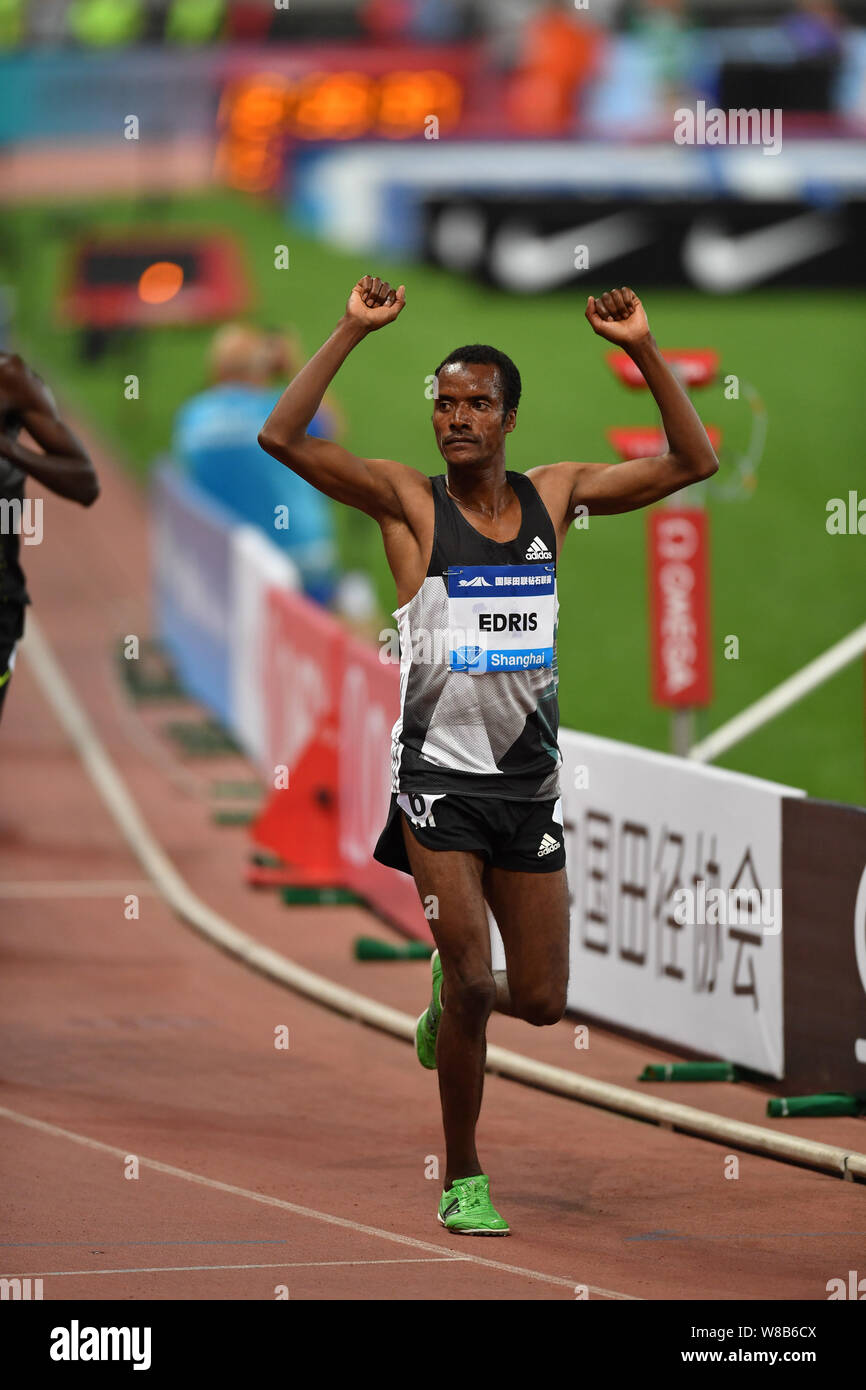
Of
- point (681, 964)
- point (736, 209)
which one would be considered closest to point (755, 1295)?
point (681, 964)

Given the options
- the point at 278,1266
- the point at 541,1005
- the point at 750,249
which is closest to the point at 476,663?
the point at 541,1005

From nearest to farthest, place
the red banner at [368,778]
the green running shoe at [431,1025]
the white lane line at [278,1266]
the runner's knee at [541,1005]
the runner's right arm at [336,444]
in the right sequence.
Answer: the white lane line at [278,1266]
the runner's right arm at [336,444]
the runner's knee at [541,1005]
the green running shoe at [431,1025]
the red banner at [368,778]

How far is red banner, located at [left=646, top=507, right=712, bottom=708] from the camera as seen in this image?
11.2 meters

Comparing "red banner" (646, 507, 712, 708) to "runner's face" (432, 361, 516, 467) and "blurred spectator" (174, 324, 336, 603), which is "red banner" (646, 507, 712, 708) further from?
"blurred spectator" (174, 324, 336, 603)

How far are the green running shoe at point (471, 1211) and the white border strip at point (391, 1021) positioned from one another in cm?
135

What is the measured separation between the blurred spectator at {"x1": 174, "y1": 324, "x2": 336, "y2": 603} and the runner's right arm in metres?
8.88

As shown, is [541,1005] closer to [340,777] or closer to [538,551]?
[538,551]

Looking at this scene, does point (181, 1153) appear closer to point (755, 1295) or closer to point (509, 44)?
point (755, 1295)

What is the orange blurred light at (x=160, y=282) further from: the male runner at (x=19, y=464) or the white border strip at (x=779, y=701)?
the male runner at (x=19, y=464)

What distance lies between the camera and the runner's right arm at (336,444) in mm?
6875
